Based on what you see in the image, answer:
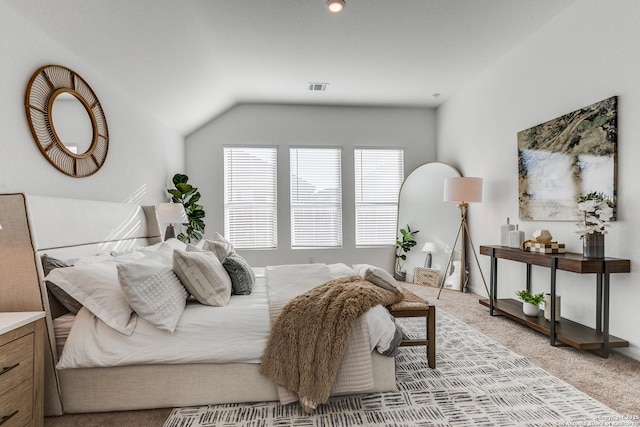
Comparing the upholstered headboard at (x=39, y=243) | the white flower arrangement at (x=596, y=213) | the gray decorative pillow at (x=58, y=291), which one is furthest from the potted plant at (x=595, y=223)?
the upholstered headboard at (x=39, y=243)

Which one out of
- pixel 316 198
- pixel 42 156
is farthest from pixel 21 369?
pixel 316 198

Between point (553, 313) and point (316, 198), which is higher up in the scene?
point (316, 198)

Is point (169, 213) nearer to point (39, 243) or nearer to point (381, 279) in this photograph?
point (39, 243)

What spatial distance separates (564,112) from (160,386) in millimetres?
3855

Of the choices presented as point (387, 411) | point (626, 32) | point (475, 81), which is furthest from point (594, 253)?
point (475, 81)

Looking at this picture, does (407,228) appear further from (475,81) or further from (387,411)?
(387,411)

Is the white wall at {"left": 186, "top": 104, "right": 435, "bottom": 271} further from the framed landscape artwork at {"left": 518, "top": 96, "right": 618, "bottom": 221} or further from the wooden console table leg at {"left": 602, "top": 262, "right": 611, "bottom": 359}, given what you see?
the wooden console table leg at {"left": 602, "top": 262, "right": 611, "bottom": 359}

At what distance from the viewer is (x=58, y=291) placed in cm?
201

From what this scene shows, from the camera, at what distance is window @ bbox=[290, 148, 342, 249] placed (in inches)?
227

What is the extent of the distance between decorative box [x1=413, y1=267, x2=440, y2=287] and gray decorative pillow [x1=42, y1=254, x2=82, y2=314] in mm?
4386

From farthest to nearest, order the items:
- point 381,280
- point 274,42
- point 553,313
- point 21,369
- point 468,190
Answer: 1. point 468,190
2. point 274,42
3. point 553,313
4. point 381,280
5. point 21,369

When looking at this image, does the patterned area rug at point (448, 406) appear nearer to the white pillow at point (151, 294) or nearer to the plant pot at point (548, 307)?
the white pillow at point (151, 294)

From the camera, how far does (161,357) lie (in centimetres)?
198

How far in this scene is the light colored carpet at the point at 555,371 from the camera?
6.44ft
